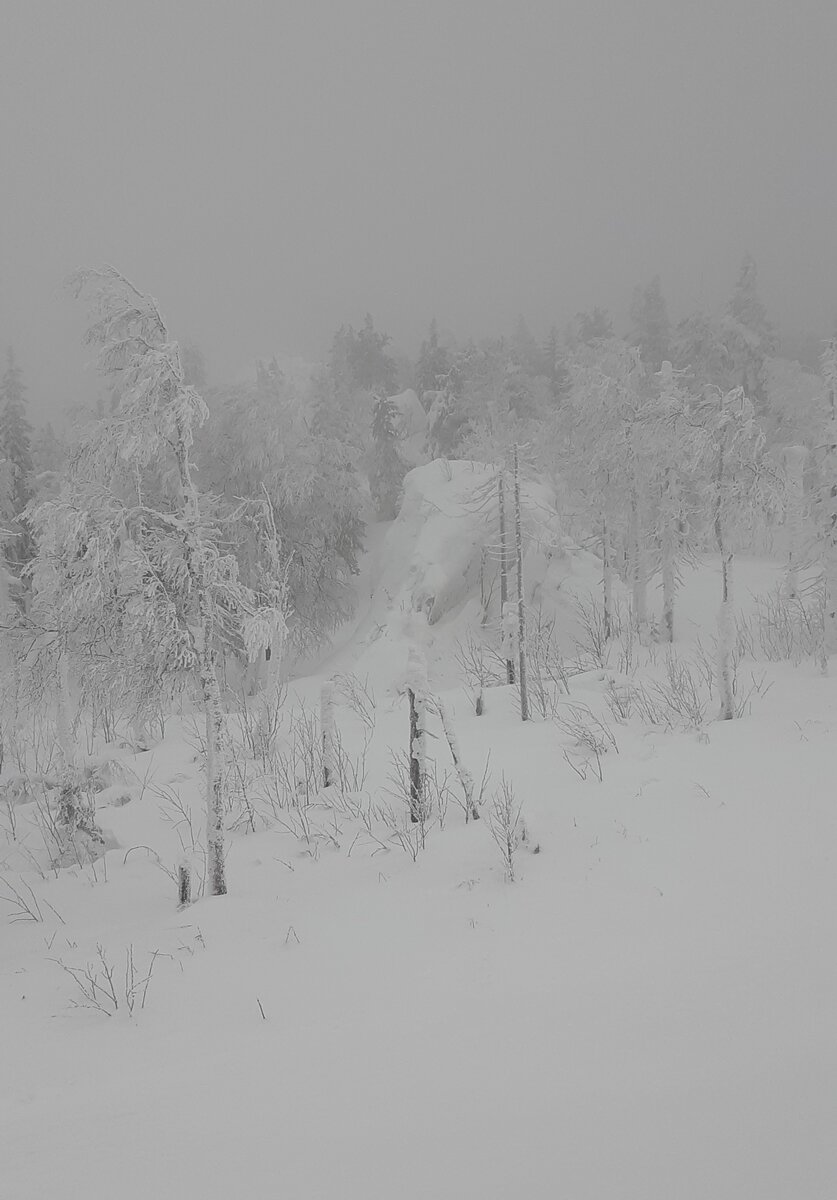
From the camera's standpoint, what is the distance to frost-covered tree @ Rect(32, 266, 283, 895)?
6105mm

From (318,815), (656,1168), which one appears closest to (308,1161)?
(656,1168)

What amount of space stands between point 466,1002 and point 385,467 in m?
32.0

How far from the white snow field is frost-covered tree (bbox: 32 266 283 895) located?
5.61 feet

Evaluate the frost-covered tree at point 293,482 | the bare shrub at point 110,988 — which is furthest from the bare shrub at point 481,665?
the bare shrub at point 110,988

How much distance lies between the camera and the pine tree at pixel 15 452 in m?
21.8

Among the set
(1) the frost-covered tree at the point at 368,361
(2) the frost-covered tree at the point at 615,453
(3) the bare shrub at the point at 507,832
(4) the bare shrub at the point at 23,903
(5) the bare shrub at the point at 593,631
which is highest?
(1) the frost-covered tree at the point at 368,361

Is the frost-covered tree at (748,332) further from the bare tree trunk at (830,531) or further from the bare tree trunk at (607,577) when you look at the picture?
the bare tree trunk at (830,531)

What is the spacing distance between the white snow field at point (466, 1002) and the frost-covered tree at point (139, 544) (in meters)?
1.71

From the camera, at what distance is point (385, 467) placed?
113ft

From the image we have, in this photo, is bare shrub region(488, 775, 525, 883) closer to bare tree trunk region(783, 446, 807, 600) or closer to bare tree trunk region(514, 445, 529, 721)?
bare tree trunk region(514, 445, 529, 721)

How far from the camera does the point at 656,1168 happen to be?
2.85m

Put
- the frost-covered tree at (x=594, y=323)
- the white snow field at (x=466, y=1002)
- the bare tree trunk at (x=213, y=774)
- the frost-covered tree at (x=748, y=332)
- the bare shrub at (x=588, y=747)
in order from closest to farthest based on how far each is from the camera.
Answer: the white snow field at (x=466, y=1002), the bare tree trunk at (x=213, y=774), the bare shrub at (x=588, y=747), the frost-covered tree at (x=748, y=332), the frost-covered tree at (x=594, y=323)

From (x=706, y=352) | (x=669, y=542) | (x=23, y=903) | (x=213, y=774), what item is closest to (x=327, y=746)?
(x=213, y=774)

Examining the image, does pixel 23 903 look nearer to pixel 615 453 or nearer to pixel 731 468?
pixel 731 468
